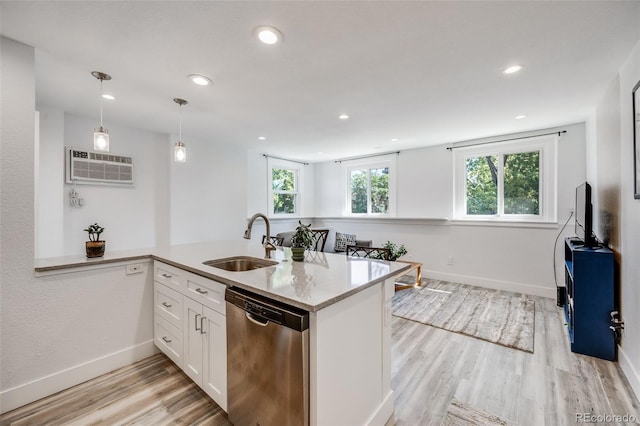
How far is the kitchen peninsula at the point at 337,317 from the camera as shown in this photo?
1.20m

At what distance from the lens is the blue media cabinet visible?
226 cm

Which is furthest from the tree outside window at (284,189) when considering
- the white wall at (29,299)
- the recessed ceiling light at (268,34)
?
the recessed ceiling light at (268,34)

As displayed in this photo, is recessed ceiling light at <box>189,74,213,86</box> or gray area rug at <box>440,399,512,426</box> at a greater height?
recessed ceiling light at <box>189,74,213,86</box>

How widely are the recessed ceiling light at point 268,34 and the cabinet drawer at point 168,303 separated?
1.90 meters

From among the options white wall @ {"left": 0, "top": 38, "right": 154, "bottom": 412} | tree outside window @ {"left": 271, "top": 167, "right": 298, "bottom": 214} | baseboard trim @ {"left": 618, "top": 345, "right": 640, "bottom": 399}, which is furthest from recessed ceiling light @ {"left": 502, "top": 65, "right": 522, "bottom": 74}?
tree outside window @ {"left": 271, "top": 167, "right": 298, "bottom": 214}

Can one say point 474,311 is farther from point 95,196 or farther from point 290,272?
point 95,196

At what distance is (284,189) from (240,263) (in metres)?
3.89

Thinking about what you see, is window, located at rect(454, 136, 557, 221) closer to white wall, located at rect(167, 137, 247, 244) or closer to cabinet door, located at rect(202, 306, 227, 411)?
white wall, located at rect(167, 137, 247, 244)

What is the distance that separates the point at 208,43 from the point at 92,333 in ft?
7.80

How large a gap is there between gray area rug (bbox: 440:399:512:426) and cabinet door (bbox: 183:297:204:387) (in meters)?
1.63

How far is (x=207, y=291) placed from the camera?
1.74 metres

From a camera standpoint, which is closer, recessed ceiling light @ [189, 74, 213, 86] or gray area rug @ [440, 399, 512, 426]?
gray area rug @ [440, 399, 512, 426]

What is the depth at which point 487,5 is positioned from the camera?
4.74 ft

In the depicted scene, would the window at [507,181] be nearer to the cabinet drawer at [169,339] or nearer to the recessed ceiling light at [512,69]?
the recessed ceiling light at [512,69]
